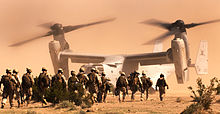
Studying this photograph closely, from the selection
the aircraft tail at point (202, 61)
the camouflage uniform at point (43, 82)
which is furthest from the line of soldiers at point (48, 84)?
the aircraft tail at point (202, 61)

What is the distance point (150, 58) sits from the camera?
34.0 metres

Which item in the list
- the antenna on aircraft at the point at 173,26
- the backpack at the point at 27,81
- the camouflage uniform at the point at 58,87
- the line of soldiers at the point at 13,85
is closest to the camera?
the line of soldiers at the point at 13,85

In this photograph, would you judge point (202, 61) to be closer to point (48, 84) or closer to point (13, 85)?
point (48, 84)

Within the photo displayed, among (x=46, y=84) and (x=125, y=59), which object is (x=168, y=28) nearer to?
(x=125, y=59)

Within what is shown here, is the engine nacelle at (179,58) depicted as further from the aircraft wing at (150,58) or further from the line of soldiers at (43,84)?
the line of soldiers at (43,84)

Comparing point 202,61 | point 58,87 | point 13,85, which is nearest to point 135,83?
point 58,87

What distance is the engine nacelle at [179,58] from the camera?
30984mm

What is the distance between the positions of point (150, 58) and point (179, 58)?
3319 millimetres

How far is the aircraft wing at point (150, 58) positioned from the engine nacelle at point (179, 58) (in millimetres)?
1236

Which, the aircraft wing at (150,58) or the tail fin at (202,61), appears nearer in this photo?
the aircraft wing at (150,58)

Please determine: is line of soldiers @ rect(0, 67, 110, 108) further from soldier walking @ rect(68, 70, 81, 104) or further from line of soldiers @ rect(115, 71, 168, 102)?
line of soldiers @ rect(115, 71, 168, 102)

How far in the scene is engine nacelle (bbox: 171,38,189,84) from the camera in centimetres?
3098

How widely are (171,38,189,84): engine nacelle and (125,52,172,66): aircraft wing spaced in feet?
4.05

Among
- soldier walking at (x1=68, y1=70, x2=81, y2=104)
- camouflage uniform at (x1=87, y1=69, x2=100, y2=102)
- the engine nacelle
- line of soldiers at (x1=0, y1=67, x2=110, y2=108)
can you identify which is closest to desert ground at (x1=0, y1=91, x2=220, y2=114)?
line of soldiers at (x1=0, y1=67, x2=110, y2=108)
